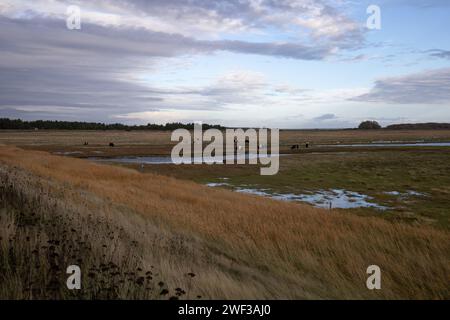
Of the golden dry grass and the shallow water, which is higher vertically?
the golden dry grass

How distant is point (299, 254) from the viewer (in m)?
8.52

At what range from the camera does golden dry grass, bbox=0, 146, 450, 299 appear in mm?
6465

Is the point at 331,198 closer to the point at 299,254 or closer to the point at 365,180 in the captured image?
the point at 365,180

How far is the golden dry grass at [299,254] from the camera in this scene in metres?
6.46

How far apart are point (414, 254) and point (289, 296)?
4.34 meters

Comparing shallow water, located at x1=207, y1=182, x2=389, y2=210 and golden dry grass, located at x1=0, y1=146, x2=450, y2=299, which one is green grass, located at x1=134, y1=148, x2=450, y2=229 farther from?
golden dry grass, located at x1=0, y1=146, x2=450, y2=299

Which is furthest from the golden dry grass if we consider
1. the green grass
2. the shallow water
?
the shallow water

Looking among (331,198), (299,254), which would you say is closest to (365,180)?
(331,198)

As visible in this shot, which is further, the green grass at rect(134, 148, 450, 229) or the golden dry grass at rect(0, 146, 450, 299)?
the green grass at rect(134, 148, 450, 229)

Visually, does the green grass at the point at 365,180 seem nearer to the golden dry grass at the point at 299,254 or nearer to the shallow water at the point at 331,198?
the shallow water at the point at 331,198

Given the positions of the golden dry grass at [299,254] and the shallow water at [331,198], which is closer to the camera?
the golden dry grass at [299,254]

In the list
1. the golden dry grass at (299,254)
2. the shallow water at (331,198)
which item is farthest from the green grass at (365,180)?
the golden dry grass at (299,254)
